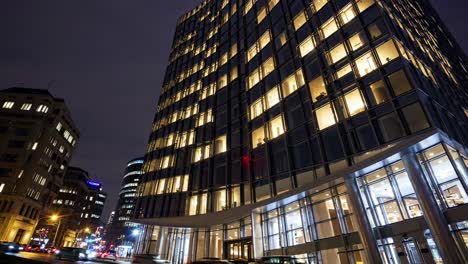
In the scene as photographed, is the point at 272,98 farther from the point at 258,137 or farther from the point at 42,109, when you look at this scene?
the point at 42,109

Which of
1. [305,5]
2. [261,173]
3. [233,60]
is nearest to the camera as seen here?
[261,173]

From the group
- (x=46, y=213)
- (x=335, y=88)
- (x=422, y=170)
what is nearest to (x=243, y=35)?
(x=335, y=88)

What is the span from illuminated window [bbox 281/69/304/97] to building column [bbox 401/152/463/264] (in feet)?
41.9

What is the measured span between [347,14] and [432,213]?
18576 mm

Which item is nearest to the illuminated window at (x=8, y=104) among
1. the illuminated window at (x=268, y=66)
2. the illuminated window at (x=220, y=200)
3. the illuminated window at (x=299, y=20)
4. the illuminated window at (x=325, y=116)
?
the illuminated window at (x=220, y=200)

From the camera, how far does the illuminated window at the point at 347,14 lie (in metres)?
24.5

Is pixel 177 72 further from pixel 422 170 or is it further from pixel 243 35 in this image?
pixel 422 170

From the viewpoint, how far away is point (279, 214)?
85.1 ft

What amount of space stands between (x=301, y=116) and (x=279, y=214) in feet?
32.4

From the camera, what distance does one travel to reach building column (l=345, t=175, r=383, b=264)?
673 inches

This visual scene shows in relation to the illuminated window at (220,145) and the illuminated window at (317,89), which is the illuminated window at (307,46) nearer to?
the illuminated window at (317,89)

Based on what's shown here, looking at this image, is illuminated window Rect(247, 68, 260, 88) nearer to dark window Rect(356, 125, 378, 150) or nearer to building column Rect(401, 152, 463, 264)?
dark window Rect(356, 125, 378, 150)

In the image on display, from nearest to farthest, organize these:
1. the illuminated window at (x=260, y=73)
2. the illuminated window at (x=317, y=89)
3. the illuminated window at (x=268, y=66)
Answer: the illuminated window at (x=317, y=89), the illuminated window at (x=268, y=66), the illuminated window at (x=260, y=73)

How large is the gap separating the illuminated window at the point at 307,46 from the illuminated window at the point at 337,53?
289 cm
